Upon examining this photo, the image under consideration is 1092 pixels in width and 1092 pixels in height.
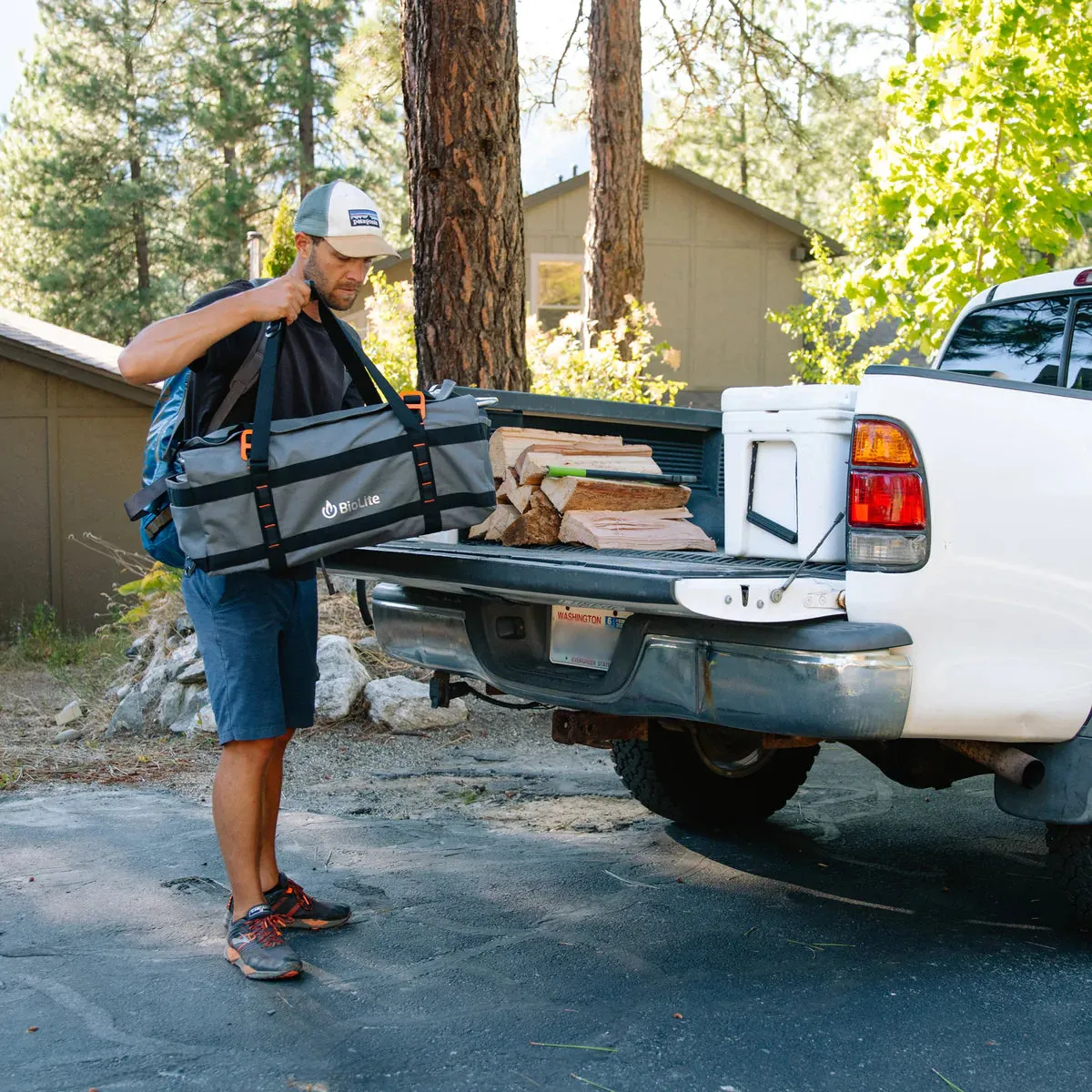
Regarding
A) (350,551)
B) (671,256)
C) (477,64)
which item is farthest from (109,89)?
(350,551)

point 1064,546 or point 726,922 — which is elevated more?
point 1064,546

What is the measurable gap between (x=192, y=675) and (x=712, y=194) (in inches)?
671

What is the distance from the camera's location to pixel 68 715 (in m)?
7.81

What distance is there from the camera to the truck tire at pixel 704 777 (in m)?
4.99

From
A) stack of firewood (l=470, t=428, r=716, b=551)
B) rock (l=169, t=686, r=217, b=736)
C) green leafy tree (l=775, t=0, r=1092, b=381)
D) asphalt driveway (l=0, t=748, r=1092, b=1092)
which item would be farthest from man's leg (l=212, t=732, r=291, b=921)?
green leafy tree (l=775, t=0, r=1092, b=381)

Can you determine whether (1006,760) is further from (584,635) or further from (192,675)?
(192,675)

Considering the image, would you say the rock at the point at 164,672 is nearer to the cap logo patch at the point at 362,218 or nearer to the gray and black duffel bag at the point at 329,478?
the gray and black duffel bag at the point at 329,478

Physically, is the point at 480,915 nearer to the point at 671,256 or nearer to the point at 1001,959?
the point at 1001,959

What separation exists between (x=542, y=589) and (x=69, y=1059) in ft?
5.37

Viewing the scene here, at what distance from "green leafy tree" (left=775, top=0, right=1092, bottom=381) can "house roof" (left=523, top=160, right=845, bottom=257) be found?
11265 millimetres

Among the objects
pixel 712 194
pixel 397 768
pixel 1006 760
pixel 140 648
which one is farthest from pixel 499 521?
pixel 712 194

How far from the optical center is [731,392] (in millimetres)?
3914

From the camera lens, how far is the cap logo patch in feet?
12.3

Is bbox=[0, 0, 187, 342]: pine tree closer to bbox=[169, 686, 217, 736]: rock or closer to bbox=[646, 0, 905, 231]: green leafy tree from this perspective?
bbox=[646, 0, 905, 231]: green leafy tree
